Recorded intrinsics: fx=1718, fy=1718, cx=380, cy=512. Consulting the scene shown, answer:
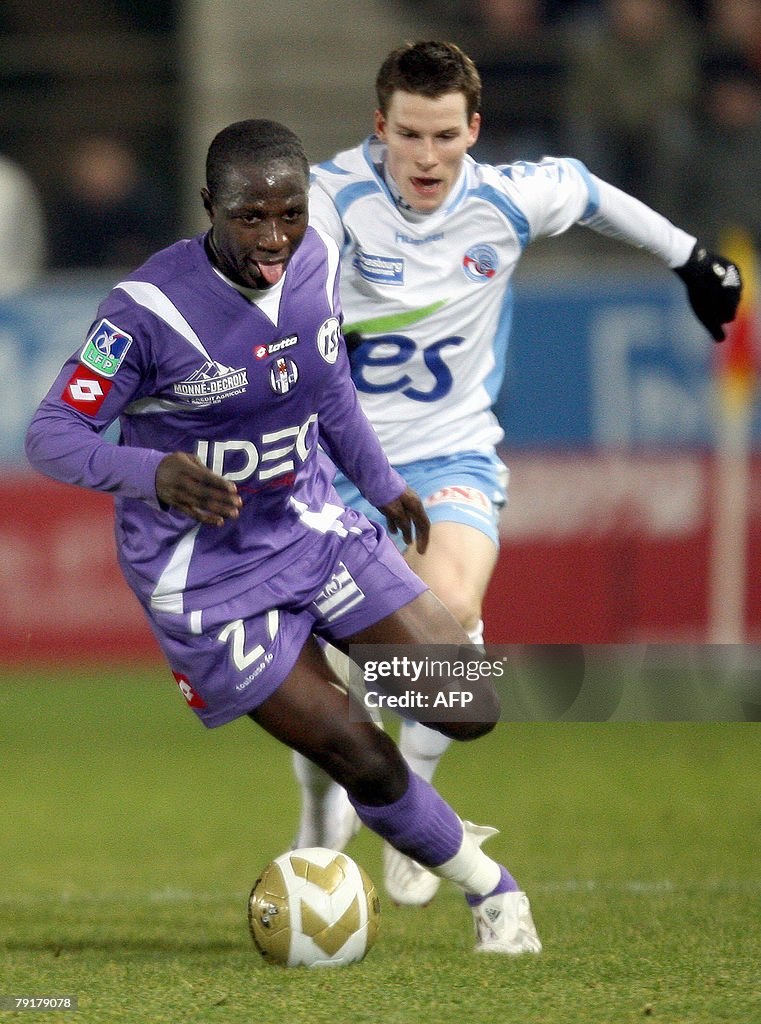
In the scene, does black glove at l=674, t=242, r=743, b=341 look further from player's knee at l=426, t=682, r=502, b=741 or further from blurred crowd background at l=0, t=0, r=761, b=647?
blurred crowd background at l=0, t=0, r=761, b=647

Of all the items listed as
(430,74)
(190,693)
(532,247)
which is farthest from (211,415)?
(532,247)

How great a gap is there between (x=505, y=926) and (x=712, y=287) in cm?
223

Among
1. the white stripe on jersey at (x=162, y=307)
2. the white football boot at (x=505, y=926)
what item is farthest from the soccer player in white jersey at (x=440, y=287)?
the white stripe on jersey at (x=162, y=307)

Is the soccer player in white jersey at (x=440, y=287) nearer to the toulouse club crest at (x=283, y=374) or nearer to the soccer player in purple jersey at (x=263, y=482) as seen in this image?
the soccer player in purple jersey at (x=263, y=482)

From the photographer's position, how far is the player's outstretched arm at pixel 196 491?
385 centimetres

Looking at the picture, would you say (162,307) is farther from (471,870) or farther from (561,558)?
(561,558)

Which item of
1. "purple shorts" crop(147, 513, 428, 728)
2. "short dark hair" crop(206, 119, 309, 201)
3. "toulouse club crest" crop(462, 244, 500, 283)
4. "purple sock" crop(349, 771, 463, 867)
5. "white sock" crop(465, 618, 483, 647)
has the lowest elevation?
"purple sock" crop(349, 771, 463, 867)

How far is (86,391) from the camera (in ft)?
13.6

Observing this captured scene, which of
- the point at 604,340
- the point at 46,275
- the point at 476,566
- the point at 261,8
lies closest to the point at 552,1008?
the point at 476,566

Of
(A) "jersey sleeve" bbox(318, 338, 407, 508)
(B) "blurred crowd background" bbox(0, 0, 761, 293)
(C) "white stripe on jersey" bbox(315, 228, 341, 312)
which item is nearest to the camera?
(C) "white stripe on jersey" bbox(315, 228, 341, 312)

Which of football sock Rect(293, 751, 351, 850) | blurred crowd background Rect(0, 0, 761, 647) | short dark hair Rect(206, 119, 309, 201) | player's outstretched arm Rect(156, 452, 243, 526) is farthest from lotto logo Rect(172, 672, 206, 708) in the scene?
blurred crowd background Rect(0, 0, 761, 647)

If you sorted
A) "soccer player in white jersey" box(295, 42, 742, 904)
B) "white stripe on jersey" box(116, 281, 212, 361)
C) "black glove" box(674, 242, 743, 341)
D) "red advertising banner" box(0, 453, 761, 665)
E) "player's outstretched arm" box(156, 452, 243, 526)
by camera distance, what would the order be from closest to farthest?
"player's outstretched arm" box(156, 452, 243, 526) → "white stripe on jersey" box(116, 281, 212, 361) → "soccer player in white jersey" box(295, 42, 742, 904) → "black glove" box(674, 242, 743, 341) → "red advertising banner" box(0, 453, 761, 665)

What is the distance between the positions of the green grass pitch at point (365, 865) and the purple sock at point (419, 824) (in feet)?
0.94

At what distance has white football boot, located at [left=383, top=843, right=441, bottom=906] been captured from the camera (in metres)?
5.66
